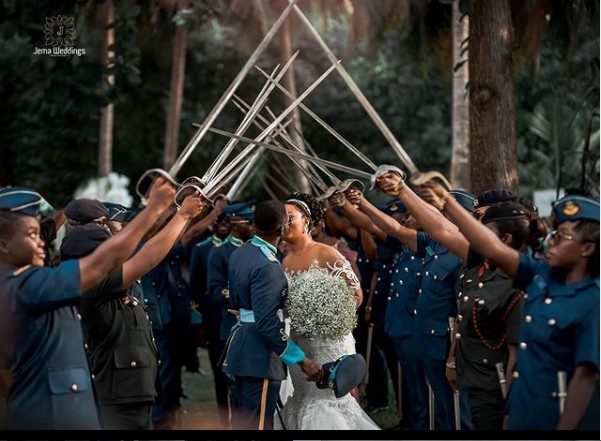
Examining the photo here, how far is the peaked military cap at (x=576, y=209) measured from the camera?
16.1 feet

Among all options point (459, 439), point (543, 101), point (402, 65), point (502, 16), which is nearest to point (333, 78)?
point (402, 65)

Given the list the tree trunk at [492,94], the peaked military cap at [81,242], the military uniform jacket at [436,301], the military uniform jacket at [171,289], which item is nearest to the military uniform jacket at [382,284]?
the tree trunk at [492,94]

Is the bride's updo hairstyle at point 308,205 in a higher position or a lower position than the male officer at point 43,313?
higher

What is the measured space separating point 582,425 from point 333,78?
24550 mm

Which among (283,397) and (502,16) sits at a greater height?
(502,16)

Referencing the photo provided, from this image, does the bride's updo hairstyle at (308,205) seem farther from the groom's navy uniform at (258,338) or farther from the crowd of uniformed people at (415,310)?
the groom's navy uniform at (258,338)

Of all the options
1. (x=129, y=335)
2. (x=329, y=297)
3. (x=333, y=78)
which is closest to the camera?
(x=129, y=335)

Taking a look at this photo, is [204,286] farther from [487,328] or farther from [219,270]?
[487,328]

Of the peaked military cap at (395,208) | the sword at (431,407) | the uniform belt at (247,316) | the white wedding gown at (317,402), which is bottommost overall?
the sword at (431,407)

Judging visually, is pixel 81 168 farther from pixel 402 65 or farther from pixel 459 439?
pixel 459 439

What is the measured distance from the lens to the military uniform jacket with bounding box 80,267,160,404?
6.44 m

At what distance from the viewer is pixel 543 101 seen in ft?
86.2

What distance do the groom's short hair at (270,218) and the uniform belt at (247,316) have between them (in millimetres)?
563

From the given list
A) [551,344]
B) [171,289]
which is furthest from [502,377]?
[171,289]
